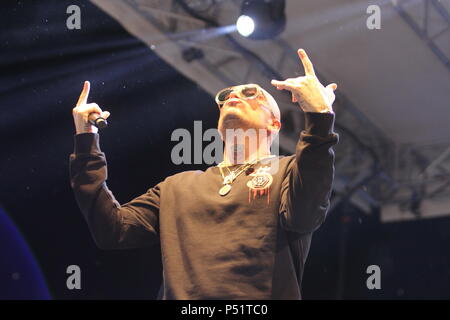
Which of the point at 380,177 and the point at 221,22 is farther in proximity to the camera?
→ the point at 380,177

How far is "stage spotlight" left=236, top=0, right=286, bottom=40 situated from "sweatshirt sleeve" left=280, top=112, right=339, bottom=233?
2015 mm

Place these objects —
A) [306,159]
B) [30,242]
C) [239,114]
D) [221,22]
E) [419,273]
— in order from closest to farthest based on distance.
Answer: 1. [306,159]
2. [239,114]
3. [30,242]
4. [221,22]
5. [419,273]

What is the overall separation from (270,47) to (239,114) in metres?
2.21

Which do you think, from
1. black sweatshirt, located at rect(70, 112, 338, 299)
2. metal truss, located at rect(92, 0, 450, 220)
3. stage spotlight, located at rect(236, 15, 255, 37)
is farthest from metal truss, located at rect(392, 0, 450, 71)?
black sweatshirt, located at rect(70, 112, 338, 299)

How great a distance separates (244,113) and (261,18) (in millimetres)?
1651

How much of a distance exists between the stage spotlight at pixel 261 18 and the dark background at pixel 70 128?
516 mm

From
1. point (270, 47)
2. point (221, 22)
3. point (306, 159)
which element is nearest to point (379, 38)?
point (270, 47)

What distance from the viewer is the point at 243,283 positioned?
1.86 metres

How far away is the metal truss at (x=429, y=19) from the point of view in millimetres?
4109

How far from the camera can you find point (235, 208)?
6.57 feet

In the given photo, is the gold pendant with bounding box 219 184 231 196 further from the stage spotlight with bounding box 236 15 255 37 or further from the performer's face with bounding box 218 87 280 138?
the stage spotlight with bounding box 236 15 255 37

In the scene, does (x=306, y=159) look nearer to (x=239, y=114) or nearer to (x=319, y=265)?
(x=239, y=114)

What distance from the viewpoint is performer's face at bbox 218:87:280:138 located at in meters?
2.25

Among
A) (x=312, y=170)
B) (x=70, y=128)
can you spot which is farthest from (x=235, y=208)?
(x=70, y=128)
